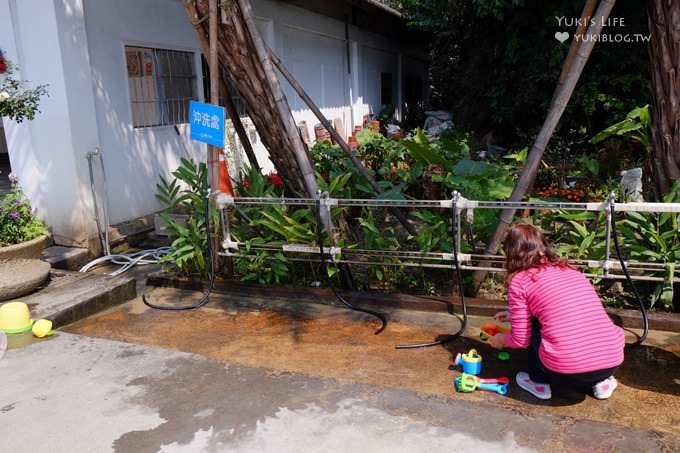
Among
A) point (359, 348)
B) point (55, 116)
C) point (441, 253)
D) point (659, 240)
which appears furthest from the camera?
point (55, 116)

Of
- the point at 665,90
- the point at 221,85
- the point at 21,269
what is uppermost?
the point at 221,85

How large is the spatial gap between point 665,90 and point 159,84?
6.00 m

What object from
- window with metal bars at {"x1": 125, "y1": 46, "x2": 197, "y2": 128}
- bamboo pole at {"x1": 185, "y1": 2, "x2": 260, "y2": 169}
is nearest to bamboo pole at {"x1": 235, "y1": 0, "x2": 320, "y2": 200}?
bamboo pole at {"x1": 185, "y1": 2, "x2": 260, "y2": 169}

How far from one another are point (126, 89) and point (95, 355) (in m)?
4.14

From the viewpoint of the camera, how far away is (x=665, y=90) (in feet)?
13.9

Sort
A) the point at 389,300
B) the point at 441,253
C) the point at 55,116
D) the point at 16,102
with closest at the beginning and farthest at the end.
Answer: the point at 441,253 < the point at 389,300 < the point at 16,102 < the point at 55,116

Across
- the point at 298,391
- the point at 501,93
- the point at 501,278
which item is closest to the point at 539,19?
the point at 501,93

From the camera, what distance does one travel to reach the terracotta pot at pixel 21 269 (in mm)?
4867

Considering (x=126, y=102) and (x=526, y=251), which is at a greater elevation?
(x=126, y=102)

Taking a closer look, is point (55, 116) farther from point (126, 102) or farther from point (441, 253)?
point (441, 253)

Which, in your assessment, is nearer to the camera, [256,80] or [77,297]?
[77,297]

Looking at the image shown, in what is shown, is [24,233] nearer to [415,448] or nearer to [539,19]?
[415,448]

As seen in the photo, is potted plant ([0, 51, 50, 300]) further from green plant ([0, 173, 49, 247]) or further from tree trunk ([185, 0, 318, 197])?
tree trunk ([185, 0, 318, 197])

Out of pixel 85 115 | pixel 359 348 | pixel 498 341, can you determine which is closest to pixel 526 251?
pixel 498 341
